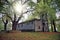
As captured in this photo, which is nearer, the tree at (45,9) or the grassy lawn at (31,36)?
the grassy lawn at (31,36)

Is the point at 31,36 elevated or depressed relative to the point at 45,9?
depressed

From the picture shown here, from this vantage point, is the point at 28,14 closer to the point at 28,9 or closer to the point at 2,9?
the point at 28,9

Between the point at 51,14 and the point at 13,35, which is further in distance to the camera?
the point at 51,14

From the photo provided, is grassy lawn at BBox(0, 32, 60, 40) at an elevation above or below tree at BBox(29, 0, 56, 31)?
below

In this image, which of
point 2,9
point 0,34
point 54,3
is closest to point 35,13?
point 54,3

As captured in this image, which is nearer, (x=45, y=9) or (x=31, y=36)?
(x=31, y=36)

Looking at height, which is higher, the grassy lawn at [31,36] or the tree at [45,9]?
the tree at [45,9]

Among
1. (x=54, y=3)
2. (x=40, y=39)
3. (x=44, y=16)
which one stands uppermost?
(x=54, y=3)

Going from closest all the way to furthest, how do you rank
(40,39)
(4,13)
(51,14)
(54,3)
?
(40,39)
(51,14)
(54,3)
(4,13)

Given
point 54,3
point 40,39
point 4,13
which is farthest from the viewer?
point 4,13

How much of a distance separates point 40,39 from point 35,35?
2.38 ft

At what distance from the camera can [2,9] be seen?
891 inches

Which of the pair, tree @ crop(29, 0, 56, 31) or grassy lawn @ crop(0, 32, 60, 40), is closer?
grassy lawn @ crop(0, 32, 60, 40)

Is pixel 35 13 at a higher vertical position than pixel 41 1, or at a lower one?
lower
